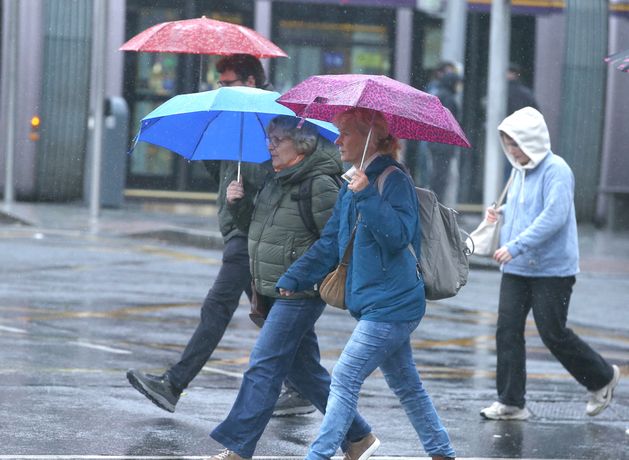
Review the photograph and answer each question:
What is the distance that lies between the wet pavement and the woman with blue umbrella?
482 millimetres

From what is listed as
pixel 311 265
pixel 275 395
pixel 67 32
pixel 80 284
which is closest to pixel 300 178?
pixel 311 265

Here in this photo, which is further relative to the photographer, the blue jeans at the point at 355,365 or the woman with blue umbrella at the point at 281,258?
the woman with blue umbrella at the point at 281,258

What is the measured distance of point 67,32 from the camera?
70.6ft

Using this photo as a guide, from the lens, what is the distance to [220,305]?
24.8 feet

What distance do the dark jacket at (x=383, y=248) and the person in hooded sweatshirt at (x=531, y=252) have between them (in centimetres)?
186

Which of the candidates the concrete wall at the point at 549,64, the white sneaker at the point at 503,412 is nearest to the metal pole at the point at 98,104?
the concrete wall at the point at 549,64

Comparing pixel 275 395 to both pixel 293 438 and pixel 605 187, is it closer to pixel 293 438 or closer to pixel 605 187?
pixel 293 438

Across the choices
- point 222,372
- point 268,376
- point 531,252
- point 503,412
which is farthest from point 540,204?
point 222,372

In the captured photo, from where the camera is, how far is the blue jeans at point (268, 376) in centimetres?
633

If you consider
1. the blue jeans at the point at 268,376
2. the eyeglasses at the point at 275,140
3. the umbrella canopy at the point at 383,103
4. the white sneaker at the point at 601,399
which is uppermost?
the umbrella canopy at the point at 383,103

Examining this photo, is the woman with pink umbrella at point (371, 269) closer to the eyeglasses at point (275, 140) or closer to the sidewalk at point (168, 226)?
the eyeglasses at point (275, 140)

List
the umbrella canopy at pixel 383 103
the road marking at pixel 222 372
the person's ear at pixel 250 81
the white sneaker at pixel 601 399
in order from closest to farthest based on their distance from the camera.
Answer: the umbrella canopy at pixel 383 103, the person's ear at pixel 250 81, the white sneaker at pixel 601 399, the road marking at pixel 222 372

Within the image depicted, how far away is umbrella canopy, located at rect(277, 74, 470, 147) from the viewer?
567 centimetres

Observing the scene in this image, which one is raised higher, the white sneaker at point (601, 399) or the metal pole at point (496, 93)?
the metal pole at point (496, 93)
